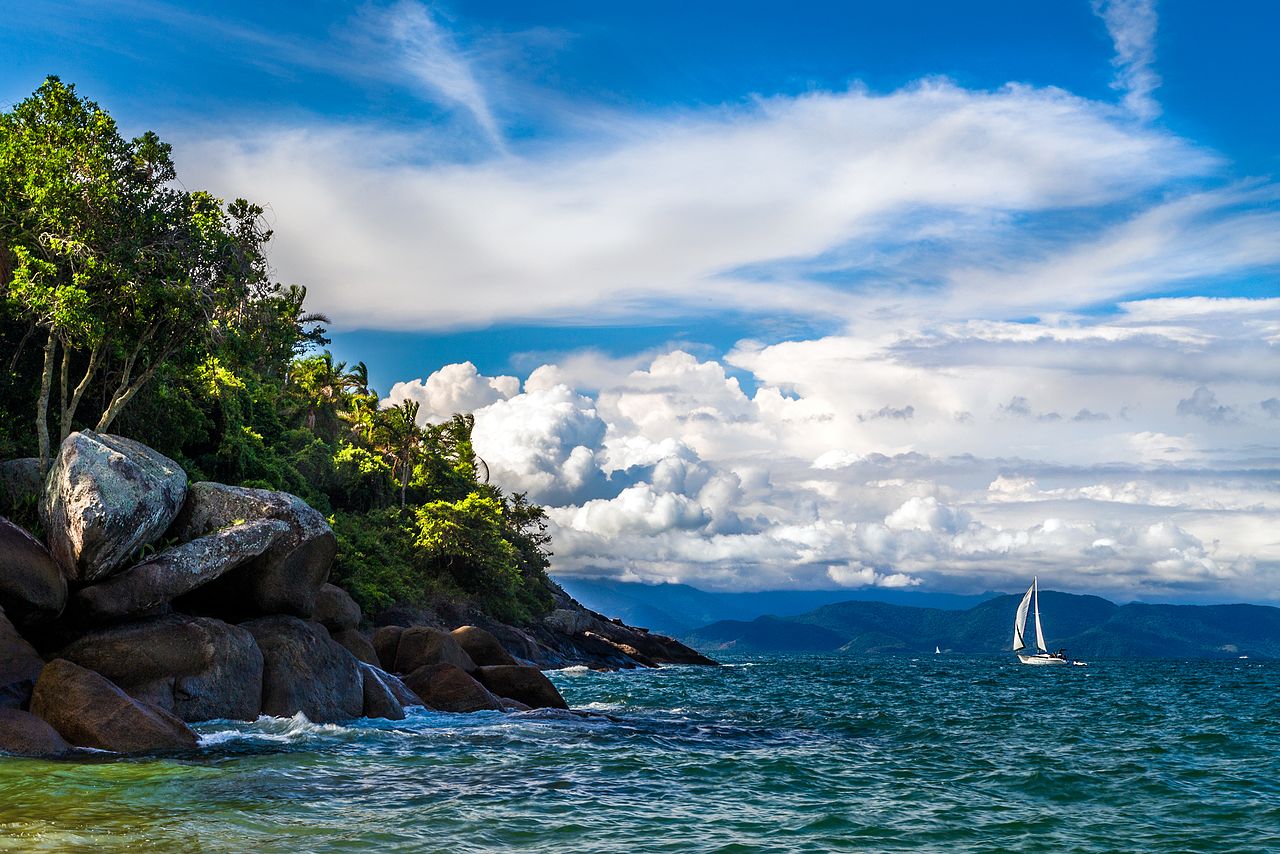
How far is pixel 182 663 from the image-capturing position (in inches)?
891

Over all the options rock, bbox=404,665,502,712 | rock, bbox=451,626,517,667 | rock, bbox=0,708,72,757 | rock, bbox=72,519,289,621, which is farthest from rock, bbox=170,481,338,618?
rock, bbox=451,626,517,667

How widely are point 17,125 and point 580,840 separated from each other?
1110 inches

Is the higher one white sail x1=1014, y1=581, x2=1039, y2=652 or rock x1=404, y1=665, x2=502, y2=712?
rock x1=404, y1=665, x2=502, y2=712

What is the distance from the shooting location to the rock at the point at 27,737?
17859 millimetres

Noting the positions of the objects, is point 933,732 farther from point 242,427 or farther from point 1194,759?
point 242,427

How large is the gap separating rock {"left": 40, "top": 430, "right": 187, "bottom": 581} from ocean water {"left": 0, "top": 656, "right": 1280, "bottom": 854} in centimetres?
500

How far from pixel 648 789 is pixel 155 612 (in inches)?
529

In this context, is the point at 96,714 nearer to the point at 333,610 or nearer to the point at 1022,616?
the point at 333,610

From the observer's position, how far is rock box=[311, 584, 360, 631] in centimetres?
3053

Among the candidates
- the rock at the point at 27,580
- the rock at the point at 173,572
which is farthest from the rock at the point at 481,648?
the rock at the point at 27,580

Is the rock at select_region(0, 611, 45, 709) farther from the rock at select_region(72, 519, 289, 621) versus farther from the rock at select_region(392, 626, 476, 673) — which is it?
the rock at select_region(392, 626, 476, 673)

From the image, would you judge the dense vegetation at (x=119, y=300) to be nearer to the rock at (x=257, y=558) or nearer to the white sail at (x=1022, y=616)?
the rock at (x=257, y=558)

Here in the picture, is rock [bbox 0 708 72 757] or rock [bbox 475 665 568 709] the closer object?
rock [bbox 0 708 72 757]

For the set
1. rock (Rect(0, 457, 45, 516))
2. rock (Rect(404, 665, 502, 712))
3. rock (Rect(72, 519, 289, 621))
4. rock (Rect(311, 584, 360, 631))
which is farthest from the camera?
rock (Rect(404, 665, 502, 712))
